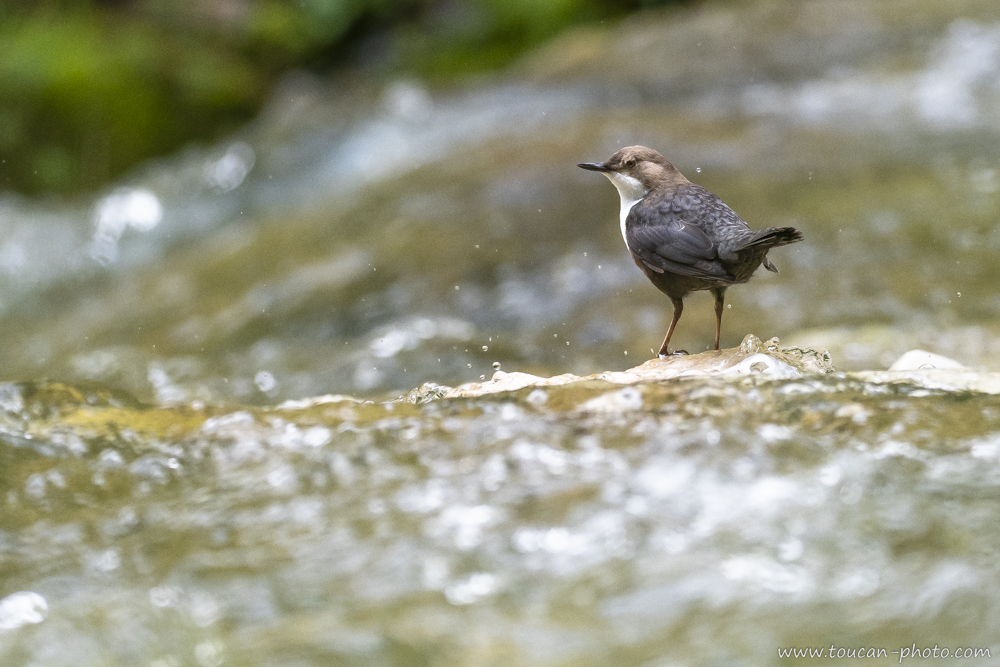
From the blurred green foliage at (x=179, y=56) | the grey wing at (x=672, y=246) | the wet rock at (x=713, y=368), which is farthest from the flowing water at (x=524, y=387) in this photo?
the blurred green foliage at (x=179, y=56)

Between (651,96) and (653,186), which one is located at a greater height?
(651,96)

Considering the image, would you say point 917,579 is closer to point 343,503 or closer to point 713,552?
point 713,552

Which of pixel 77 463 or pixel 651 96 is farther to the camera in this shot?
pixel 651 96

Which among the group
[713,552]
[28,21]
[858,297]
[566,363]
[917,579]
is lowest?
[917,579]

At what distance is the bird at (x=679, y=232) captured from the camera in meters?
2.84

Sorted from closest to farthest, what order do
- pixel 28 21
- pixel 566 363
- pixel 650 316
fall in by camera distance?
pixel 566 363
pixel 650 316
pixel 28 21

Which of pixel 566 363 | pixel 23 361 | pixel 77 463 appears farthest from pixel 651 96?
pixel 77 463

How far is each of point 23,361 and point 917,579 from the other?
605 centimetres

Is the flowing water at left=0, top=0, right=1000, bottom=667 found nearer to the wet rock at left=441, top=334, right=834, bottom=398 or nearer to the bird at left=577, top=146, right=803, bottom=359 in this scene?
the wet rock at left=441, top=334, right=834, bottom=398

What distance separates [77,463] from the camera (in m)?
2.90

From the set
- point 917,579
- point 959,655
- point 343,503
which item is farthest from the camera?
point 343,503

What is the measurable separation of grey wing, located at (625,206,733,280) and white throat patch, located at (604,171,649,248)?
0.11 meters

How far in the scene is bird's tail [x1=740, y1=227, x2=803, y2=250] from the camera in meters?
2.58

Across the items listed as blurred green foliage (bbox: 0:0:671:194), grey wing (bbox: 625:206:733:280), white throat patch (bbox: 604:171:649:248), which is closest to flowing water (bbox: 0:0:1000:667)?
grey wing (bbox: 625:206:733:280)
